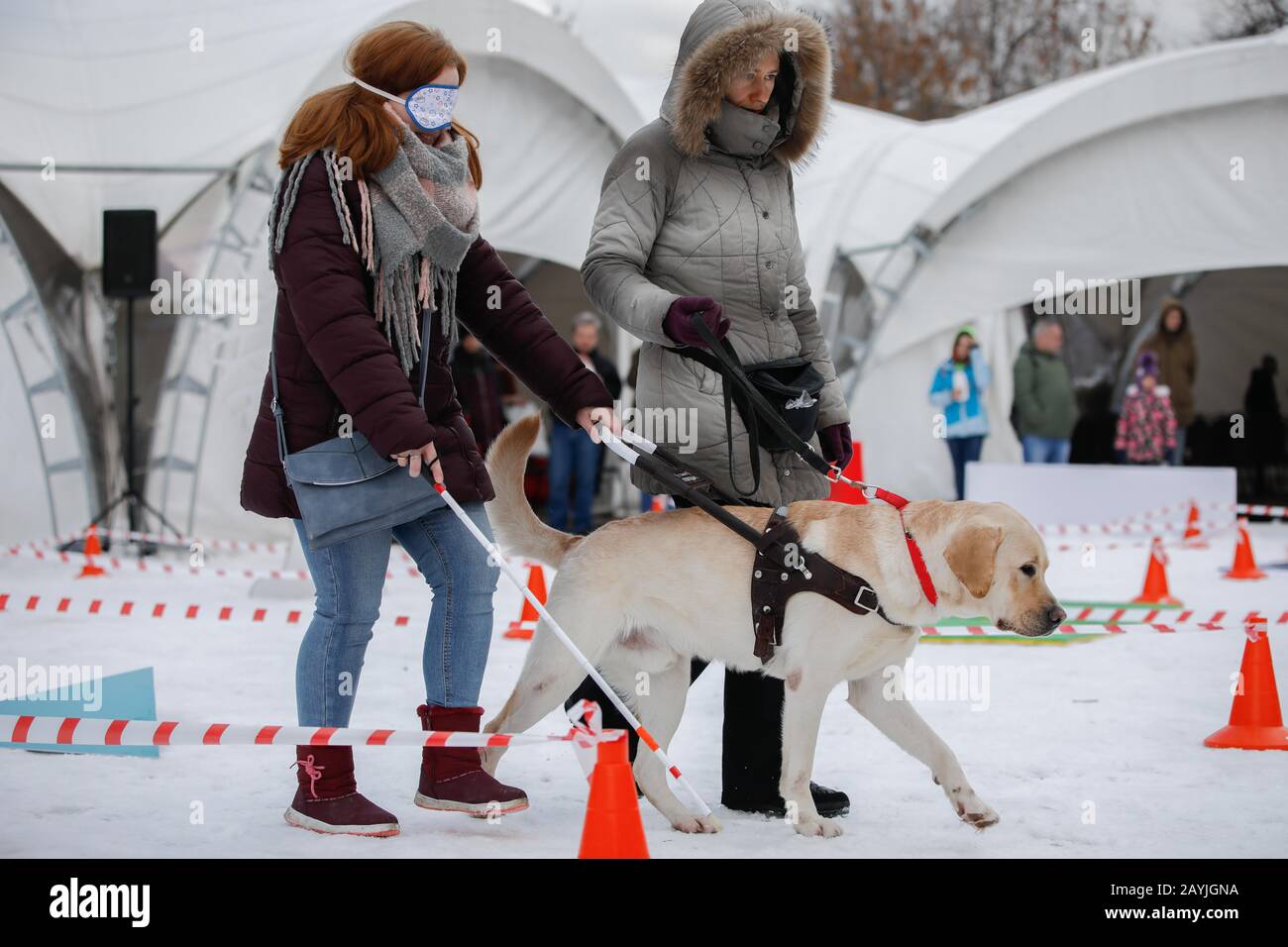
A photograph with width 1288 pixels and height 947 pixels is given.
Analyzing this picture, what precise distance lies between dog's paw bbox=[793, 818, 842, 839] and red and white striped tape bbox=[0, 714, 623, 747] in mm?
686

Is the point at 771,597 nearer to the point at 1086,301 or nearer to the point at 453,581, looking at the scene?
the point at 453,581

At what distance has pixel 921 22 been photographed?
3538cm

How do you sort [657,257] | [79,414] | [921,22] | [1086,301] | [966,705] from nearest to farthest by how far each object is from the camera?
[657,257] < [966,705] < [79,414] < [1086,301] < [921,22]

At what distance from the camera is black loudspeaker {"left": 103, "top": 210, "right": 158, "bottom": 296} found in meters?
10.1

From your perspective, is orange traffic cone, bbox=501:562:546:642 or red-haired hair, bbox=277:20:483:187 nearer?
red-haired hair, bbox=277:20:483:187

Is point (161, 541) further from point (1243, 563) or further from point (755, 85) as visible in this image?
point (755, 85)

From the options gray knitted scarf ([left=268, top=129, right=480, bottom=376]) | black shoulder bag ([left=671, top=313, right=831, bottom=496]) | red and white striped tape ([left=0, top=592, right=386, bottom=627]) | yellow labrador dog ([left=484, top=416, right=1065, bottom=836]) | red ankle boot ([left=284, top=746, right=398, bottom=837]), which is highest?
gray knitted scarf ([left=268, top=129, right=480, bottom=376])

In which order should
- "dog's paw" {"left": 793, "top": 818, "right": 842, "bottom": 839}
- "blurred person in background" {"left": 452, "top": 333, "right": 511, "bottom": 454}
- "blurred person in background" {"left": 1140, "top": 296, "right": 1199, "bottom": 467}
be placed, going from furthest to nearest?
"blurred person in background" {"left": 1140, "top": 296, "right": 1199, "bottom": 467} < "blurred person in background" {"left": 452, "top": 333, "right": 511, "bottom": 454} < "dog's paw" {"left": 793, "top": 818, "right": 842, "bottom": 839}

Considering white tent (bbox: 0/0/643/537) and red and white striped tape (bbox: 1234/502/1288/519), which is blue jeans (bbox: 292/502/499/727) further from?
white tent (bbox: 0/0/643/537)

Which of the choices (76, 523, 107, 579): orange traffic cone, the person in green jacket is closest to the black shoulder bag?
(76, 523, 107, 579): orange traffic cone

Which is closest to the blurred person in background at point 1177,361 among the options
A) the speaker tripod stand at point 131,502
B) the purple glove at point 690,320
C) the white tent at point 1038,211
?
the white tent at point 1038,211

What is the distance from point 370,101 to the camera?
3326 millimetres

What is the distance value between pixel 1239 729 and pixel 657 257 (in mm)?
2546
